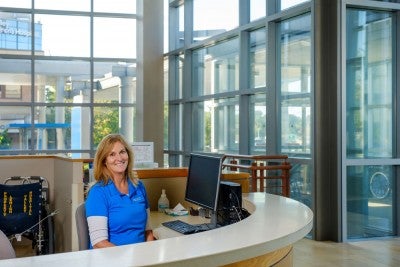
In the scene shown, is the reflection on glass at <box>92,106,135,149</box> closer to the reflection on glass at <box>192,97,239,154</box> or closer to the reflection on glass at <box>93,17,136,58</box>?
the reflection on glass at <box>93,17,136,58</box>

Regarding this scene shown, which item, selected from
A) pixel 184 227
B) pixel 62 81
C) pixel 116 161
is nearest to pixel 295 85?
pixel 184 227

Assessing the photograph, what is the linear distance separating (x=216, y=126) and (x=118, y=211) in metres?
6.19

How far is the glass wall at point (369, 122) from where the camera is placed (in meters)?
6.03

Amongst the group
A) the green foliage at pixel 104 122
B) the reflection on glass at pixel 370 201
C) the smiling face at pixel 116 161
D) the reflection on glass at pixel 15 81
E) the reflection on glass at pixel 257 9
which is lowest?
the reflection on glass at pixel 370 201

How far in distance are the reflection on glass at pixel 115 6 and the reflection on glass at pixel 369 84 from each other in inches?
222

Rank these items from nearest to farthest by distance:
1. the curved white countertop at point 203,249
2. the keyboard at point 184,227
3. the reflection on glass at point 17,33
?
the curved white countertop at point 203,249 < the keyboard at point 184,227 < the reflection on glass at point 17,33

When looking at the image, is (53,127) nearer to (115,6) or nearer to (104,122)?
(104,122)

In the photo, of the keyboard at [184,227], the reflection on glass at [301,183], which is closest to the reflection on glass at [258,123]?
the reflection on glass at [301,183]

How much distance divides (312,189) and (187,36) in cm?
477

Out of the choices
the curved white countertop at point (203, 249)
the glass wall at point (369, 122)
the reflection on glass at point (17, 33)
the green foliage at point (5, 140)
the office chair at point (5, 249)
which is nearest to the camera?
the curved white countertop at point (203, 249)

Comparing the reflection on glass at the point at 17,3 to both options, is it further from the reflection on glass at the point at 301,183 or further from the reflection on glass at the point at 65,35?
the reflection on glass at the point at 301,183

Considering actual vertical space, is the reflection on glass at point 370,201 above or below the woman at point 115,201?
below

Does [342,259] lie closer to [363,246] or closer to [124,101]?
[363,246]

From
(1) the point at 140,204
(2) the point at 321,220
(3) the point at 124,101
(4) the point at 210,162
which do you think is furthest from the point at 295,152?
(3) the point at 124,101
